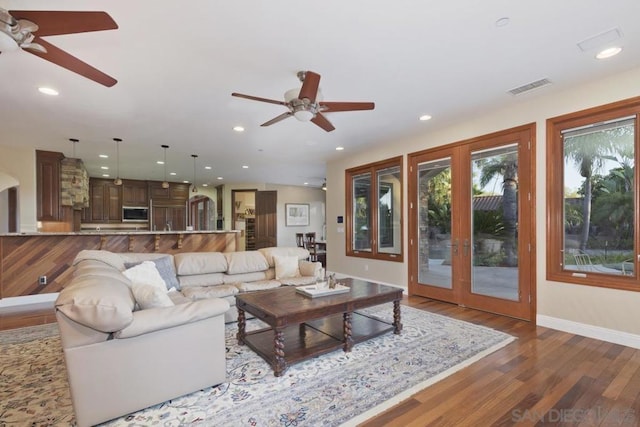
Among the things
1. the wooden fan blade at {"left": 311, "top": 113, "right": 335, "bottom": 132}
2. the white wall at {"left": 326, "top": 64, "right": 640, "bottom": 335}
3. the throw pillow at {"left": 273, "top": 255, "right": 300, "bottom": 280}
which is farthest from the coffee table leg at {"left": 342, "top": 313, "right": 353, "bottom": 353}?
the white wall at {"left": 326, "top": 64, "right": 640, "bottom": 335}

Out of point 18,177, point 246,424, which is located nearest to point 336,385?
point 246,424

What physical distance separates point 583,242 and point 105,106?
590 centimetres

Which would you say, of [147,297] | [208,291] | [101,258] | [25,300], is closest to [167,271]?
[208,291]

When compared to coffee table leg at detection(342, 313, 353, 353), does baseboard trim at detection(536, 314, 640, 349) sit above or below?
below

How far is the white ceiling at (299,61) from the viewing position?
6.98ft

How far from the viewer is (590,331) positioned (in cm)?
327

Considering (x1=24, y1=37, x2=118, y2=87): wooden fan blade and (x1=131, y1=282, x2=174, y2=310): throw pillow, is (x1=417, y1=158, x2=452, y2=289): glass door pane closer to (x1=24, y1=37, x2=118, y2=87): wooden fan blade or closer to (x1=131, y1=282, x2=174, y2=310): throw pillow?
(x1=131, y1=282, x2=174, y2=310): throw pillow

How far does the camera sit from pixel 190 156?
6609 mm

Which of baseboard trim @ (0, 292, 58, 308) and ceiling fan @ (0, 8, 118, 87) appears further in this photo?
baseboard trim @ (0, 292, 58, 308)

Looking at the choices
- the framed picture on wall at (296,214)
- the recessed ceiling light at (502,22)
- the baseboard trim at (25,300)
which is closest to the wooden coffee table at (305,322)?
the recessed ceiling light at (502,22)

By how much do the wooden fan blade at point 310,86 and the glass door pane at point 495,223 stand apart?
2.87 m

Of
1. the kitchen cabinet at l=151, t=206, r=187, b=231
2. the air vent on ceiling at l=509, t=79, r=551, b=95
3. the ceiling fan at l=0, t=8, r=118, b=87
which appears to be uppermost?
the air vent on ceiling at l=509, t=79, r=551, b=95

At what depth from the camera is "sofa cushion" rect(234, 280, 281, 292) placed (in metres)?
3.90

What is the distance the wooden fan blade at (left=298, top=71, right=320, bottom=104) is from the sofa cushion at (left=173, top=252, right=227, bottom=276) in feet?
8.86
